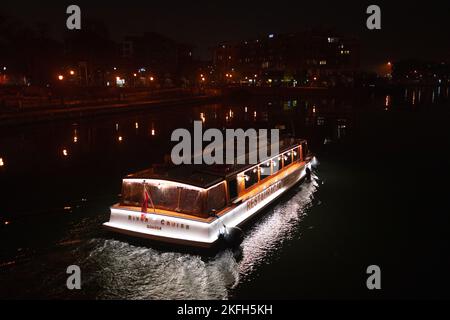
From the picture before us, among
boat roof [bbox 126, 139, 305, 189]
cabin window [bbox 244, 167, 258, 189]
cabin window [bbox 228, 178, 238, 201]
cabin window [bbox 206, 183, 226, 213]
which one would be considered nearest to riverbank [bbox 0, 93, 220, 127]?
boat roof [bbox 126, 139, 305, 189]

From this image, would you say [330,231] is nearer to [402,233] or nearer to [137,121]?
[402,233]

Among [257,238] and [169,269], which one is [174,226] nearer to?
[169,269]

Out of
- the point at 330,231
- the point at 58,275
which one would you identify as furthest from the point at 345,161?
the point at 58,275

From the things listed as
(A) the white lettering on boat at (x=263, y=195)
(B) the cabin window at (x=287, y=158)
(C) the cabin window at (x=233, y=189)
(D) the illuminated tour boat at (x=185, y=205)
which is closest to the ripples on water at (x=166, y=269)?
(D) the illuminated tour boat at (x=185, y=205)

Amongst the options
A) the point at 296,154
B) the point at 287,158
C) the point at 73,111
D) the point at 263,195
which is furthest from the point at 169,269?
the point at 73,111

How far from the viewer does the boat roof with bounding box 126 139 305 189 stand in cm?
1355

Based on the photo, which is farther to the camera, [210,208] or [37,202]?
[37,202]


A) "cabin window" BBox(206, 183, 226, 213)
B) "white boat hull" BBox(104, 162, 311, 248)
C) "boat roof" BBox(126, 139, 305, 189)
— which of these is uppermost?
"boat roof" BBox(126, 139, 305, 189)

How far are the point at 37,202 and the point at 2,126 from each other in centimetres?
2875

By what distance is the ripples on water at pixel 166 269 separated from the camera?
1188 cm

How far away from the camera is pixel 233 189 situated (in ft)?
49.2

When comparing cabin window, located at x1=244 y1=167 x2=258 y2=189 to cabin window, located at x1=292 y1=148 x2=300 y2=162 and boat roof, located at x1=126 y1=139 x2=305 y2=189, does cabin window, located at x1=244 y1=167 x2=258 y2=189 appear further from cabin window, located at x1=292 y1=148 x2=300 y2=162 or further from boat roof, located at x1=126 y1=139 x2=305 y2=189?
cabin window, located at x1=292 y1=148 x2=300 y2=162
